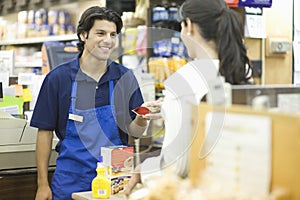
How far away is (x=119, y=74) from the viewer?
332cm

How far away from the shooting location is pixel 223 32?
1744 mm

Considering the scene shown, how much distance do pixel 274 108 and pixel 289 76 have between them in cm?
404

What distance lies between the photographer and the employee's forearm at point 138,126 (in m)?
2.84

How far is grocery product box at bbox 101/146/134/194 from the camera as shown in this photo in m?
2.68

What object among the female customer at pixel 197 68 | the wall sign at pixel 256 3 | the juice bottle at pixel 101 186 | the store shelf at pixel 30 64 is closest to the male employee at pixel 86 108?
the juice bottle at pixel 101 186

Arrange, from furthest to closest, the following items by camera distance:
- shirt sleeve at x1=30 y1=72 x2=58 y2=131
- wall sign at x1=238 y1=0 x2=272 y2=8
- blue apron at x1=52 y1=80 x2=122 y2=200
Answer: wall sign at x1=238 y1=0 x2=272 y2=8
shirt sleeve at x1=30 y1=72 x2=58 y2=131
blue apron at x1=52 y1=80 x2=122 y2=200

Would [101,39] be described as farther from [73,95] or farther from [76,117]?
[76,117]

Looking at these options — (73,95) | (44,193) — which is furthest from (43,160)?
(73,95)

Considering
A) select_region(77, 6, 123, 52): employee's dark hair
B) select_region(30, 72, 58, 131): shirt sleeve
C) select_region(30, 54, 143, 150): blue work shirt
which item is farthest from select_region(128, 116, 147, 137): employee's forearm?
select_region(77, 6, 123, 52): employee's dark hair

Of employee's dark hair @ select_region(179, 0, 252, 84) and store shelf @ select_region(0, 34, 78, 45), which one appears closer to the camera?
employee's dark hair @ select_region(179, 0, 252, 84)

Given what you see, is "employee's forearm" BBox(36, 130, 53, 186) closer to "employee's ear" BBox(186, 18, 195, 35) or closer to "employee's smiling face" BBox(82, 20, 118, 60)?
"employee's smiling face" BBox(82, 20, 118, 60)

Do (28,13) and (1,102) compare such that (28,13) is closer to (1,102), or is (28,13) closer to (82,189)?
(1,102)

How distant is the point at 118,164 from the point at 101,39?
0.83 meters

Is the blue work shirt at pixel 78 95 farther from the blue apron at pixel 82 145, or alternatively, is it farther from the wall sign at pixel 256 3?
the wall sign at pixel 256 3
